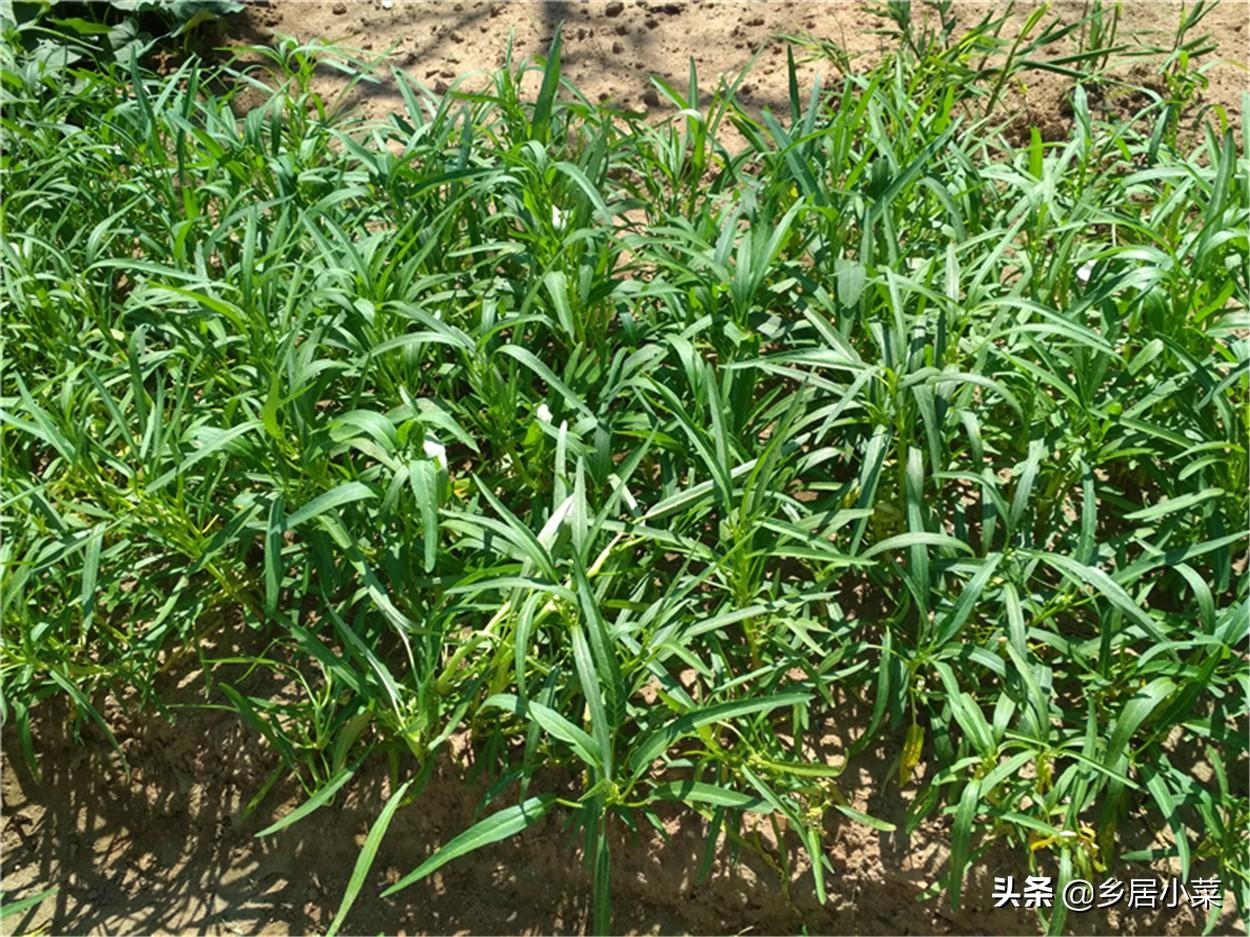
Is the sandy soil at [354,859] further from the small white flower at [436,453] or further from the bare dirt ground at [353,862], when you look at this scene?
the small white flower at [436,453]

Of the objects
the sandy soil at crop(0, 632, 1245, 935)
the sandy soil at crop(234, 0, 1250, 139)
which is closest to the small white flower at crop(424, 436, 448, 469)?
the sandy soil at crop(0, 632, 1245, 935)

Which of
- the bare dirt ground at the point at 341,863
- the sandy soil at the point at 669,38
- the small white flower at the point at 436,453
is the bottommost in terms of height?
the bare dirt ground at the point at 341,863

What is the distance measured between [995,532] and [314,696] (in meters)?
1.22

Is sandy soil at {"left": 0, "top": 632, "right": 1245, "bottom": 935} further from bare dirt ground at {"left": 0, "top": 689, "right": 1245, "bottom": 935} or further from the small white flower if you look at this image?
the small white flower

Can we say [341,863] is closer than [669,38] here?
Yes

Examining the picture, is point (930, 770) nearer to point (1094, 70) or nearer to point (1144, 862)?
point (1144, 862)

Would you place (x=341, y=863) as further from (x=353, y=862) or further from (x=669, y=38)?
(x=669, y=38)

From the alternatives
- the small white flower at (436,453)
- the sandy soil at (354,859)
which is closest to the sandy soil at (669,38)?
the small white flower at (436,453)

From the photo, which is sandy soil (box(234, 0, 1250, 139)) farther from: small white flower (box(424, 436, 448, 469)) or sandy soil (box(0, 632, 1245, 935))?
sandy soil (box(0, 632, 1245, 935))

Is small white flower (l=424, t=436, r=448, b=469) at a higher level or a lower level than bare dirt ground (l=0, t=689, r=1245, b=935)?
Answer: higher

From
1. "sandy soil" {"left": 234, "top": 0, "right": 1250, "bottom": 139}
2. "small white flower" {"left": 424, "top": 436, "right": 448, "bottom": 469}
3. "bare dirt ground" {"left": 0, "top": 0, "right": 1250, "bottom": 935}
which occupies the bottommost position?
"bare dirt ground" {"left": 0, "top": 0, "right": 1250, "bottom": 935}

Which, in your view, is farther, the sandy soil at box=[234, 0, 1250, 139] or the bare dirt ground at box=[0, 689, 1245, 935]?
the sandy soil at box=[234, 0, 1250, 139]

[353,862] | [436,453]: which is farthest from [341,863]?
[436,453]

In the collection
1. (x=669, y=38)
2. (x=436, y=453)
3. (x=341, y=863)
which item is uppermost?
(x=669, y=38)
